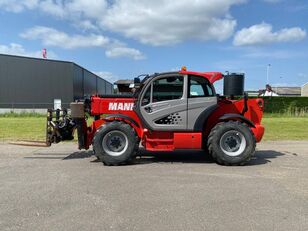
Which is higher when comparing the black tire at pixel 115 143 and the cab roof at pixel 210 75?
the cab roof at pixel 210 75

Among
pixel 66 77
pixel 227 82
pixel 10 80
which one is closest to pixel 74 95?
pixel 66 77

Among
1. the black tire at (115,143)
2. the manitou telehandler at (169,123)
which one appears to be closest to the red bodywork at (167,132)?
Result: the manitou telehandler at (169,123)

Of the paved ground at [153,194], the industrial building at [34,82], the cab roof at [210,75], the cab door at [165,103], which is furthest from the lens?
the industrial building at [34,82]

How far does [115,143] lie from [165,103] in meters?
1.50

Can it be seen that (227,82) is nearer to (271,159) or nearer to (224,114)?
(224,114)

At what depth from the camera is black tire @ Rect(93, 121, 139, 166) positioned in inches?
339

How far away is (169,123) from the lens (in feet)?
28.9

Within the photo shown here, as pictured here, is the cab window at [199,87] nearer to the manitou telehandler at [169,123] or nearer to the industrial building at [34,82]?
the manitou telehandler at [169,123]

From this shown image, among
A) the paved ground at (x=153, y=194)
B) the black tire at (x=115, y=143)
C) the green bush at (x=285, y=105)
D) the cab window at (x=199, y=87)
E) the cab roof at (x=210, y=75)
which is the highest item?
the cab roof at (x=210, y=75)

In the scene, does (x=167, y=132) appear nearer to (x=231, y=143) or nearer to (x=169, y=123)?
(x=169, y=123)

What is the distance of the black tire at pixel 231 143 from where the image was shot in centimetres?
862

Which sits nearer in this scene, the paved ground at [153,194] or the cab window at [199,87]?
the paved ground at [153,194]

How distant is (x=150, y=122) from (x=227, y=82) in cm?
235

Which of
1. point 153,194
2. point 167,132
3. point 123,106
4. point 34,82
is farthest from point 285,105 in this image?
point 153,194
